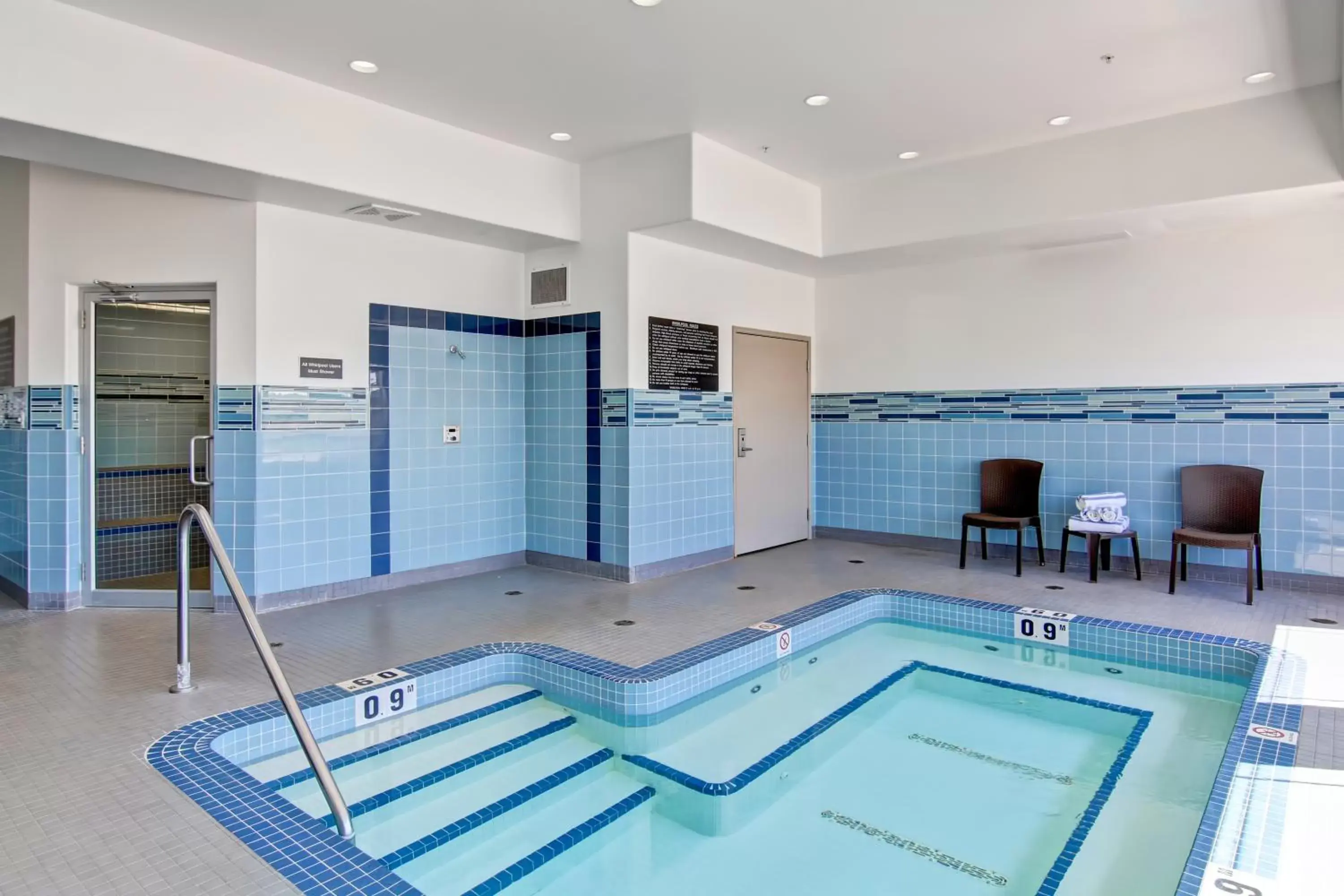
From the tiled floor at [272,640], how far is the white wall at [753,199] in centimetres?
250

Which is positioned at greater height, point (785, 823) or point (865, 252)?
point (865, 252)

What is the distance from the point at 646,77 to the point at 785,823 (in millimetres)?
3737

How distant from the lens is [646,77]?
14.3 ft

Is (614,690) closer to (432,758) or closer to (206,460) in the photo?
(432,758)

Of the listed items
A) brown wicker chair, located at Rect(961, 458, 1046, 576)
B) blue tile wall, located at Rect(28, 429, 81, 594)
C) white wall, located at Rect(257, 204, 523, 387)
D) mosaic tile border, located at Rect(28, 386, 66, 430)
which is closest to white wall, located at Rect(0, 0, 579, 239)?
white wall, located at Rect(257, 204, 523, 387)

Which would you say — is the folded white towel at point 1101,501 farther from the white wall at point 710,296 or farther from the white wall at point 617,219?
the white wall at point 617,219

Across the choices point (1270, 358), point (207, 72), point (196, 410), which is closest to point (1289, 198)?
point (1270, 358)

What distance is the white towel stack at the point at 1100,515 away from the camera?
17.9ft

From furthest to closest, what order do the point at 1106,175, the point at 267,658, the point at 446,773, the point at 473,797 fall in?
the point at 1106,175 → the point at 446,773 → the point at 473,797 → the point at 267,658

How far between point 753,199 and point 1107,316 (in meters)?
2.76

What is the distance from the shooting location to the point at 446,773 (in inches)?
119

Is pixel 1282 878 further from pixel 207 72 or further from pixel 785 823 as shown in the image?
pixel 207 72

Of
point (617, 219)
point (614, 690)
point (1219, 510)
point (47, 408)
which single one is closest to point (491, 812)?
point (614, 690)

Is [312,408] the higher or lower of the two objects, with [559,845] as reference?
higher
